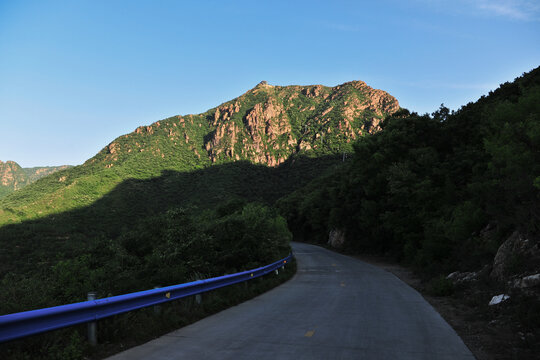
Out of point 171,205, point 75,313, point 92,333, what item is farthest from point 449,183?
point 171,205

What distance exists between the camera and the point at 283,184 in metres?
129

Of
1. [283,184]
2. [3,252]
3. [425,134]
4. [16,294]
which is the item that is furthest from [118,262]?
[283,184]

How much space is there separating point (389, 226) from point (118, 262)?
19043mm

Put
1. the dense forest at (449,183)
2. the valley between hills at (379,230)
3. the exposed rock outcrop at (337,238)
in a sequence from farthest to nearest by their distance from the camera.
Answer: the exposed rock outcrop at (337,238) → the dense forest at (449,183) → the valley between hills at (379,230)

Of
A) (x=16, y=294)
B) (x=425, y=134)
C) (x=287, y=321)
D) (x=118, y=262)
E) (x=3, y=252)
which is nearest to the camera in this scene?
(x=16, y=294)

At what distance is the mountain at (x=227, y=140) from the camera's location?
4662 inches

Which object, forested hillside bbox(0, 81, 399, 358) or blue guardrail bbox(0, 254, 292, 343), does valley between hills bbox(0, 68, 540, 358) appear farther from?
blue guardrail bbox(0, 254, 292, 343)

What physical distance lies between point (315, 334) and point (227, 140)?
147m

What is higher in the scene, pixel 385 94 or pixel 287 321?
pixel 385 94

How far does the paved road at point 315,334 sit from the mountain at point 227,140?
95.7 metres

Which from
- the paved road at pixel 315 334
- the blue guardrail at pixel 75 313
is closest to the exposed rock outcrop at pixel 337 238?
the paved road at pixel 315 334

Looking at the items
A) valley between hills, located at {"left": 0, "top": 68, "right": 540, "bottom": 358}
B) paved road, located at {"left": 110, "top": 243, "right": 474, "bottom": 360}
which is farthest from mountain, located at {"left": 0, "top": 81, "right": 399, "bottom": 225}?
paved road, located at {"left": 110, "top": 243, "right": 474, "bottom": 360}

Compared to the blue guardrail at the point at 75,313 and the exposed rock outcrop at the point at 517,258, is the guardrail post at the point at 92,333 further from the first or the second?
the exposed rock outcrop at the point at 517,258

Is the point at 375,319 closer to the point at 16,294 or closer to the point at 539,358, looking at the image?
the point at 539,358
